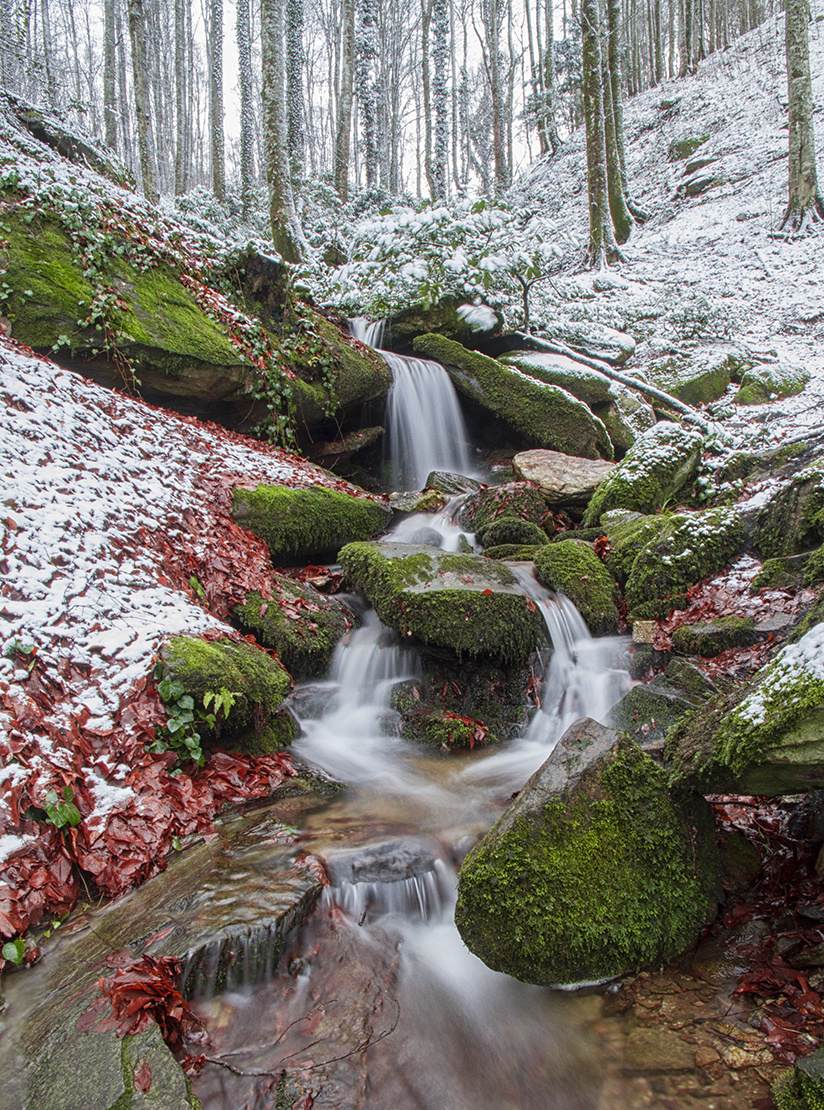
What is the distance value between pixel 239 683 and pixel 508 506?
479cm

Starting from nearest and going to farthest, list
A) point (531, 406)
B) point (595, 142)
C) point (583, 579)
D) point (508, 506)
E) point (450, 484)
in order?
point (583, 579) → point (508, 506) → point (450, 484) → point (531, 406) → point (595, 142)

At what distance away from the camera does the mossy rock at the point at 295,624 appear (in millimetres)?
5301

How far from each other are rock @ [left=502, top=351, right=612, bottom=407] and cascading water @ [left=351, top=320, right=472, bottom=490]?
1.48 meters

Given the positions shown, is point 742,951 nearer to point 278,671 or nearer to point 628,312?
point 278,671

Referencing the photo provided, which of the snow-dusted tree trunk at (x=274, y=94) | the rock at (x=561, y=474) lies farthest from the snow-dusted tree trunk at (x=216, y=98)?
the rock at (x=561, y=474)

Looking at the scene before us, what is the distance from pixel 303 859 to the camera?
327 cm

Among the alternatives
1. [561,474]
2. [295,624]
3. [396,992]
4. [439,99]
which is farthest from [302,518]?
[439,99]

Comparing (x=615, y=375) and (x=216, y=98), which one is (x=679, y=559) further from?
(x=216, y=98)

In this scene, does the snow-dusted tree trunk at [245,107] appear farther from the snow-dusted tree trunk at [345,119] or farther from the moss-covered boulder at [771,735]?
the moss-covered boulder at [771,735]

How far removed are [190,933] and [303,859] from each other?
756mm

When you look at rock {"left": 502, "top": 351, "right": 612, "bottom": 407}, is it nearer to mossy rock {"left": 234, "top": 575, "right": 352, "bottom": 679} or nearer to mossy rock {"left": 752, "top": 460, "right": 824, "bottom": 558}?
mossy rock {"left": 752, "top": 460, "right": 824, "bottom": 558}

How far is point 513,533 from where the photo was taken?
7.54 m

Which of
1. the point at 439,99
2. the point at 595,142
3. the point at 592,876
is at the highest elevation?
the point at 439,99

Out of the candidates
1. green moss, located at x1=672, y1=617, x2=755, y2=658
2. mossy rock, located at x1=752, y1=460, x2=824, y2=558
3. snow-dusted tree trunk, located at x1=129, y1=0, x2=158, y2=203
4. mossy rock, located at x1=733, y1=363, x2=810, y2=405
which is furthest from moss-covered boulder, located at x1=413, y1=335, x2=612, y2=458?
snow-dusted tree trunk, located at x1=129, y1=0, x2=158, y2=203
